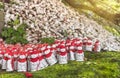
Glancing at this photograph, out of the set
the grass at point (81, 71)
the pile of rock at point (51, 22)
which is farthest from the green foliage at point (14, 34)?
the grass at point (81, 71)

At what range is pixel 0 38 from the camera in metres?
32.3

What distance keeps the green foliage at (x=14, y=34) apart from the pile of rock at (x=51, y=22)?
497 millimetres

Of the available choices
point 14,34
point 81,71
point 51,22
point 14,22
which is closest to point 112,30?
point 51,22

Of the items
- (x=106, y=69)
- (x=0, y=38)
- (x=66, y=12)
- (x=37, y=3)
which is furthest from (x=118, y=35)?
(x=106, y=69)

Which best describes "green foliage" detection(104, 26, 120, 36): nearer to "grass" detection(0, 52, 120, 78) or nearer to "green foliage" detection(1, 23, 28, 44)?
"green foliage" detection(1, 23, 28, 44)

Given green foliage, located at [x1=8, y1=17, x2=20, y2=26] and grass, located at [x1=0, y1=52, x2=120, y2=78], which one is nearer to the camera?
grass, located at [x1=0, y1=52, x2=120, y2=78]

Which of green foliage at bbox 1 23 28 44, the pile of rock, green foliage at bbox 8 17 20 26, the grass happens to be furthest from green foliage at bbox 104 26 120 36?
the grass

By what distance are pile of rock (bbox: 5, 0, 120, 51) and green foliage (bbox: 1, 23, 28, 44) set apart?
0.50 m

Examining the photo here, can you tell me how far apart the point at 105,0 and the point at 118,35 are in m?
12.2

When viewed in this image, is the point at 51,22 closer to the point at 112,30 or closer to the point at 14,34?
the point at 14,34

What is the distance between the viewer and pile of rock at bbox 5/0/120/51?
1361 inches

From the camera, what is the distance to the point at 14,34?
109ft

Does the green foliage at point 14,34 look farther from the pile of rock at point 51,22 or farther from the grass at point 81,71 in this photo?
the grass at point 81,71

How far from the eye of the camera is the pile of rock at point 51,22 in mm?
34562
